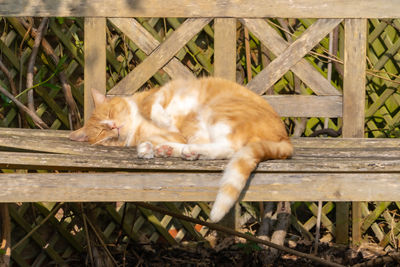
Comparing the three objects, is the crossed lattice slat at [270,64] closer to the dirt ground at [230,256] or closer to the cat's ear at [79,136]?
the cat's ear at [79,136]

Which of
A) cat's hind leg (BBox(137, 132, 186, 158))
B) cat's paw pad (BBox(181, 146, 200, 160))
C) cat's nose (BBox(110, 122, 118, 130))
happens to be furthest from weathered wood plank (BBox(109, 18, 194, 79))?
cat's paw pad (BBox(181, 146, 200, 160))

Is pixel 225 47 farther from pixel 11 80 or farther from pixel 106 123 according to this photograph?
pixel 11 80

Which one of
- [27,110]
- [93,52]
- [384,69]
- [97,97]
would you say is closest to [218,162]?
[97,97]

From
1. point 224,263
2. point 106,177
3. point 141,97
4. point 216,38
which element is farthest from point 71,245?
point 106,177

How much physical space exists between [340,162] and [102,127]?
43.2 inches

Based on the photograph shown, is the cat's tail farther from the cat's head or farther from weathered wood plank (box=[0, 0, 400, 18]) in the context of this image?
weathered wood plank (box=[0, 0, 400, 18])

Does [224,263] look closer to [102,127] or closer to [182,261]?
[182,261]

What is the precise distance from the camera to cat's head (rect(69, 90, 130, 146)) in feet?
8.12

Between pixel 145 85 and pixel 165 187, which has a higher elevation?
pixel 145 85

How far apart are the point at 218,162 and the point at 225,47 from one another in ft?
3.74

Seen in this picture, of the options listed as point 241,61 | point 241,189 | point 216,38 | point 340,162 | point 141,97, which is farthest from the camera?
point 241,61

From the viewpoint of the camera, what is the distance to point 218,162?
6.04ft

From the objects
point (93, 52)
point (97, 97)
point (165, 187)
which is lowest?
point (165, 187)

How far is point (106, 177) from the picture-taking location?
1755 millimetres
